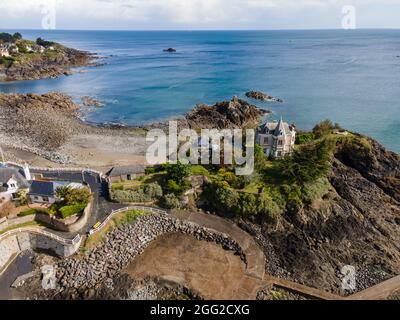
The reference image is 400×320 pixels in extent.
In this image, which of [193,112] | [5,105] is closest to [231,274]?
[193,112]

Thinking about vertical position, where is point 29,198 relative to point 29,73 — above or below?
below

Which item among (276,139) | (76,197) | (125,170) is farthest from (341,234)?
(76,197)

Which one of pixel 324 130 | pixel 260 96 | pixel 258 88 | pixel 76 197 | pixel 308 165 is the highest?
pixel 258 88

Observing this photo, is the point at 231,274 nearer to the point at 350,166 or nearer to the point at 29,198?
the point at 29,198

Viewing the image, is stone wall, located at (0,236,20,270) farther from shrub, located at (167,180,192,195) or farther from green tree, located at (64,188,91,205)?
shrub, located at (167,180,192,195)

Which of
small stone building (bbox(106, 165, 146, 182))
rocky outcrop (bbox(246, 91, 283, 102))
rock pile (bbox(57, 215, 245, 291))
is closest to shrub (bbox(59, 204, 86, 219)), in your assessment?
rock pile (bbox(57, 215, 245, 291))

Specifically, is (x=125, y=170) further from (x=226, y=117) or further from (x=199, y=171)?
(x=226, y=117)
